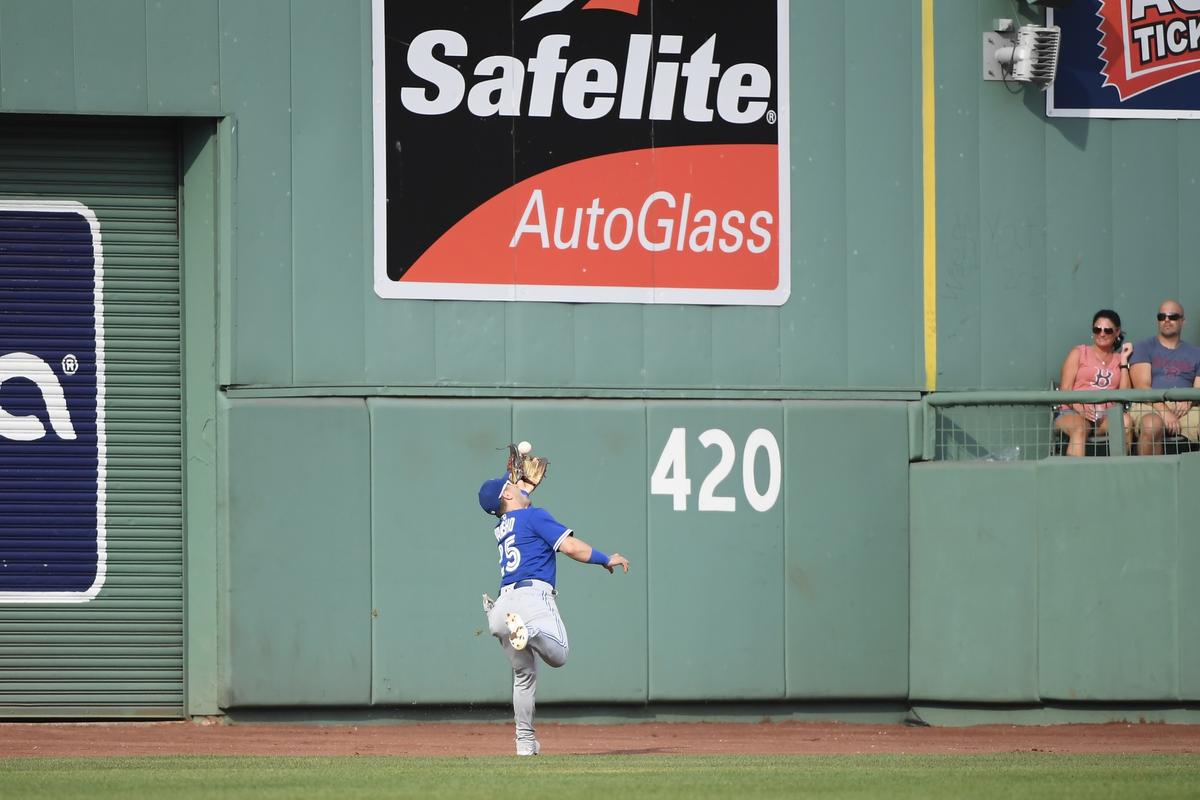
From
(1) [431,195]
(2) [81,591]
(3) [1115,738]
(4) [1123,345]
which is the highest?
(1) [431,195]

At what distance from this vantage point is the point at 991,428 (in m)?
14.7

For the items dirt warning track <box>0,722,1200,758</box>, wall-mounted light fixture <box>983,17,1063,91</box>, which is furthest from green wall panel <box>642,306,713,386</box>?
wall-mounted light fixture <box>983,17,1063,91</box>

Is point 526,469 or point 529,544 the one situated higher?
point 526,469

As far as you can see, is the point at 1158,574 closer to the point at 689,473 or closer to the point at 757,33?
the point at 689,473

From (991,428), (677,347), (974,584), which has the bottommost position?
(974,584)

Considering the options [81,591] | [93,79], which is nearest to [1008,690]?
[81,591]

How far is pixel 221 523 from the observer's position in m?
13.9

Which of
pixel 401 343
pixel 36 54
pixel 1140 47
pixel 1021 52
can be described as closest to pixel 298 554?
pixel 401 343

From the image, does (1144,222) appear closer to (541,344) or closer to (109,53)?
(541,344)

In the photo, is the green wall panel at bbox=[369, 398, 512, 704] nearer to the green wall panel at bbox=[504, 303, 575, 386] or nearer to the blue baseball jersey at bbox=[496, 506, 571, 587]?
the green wall panel at bbox=[504, 303, 575, 386]

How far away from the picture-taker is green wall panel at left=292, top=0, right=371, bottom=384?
1400cm

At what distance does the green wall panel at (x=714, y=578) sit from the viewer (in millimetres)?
14281

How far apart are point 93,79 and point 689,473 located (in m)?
5.60

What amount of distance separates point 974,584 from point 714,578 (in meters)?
2.08
